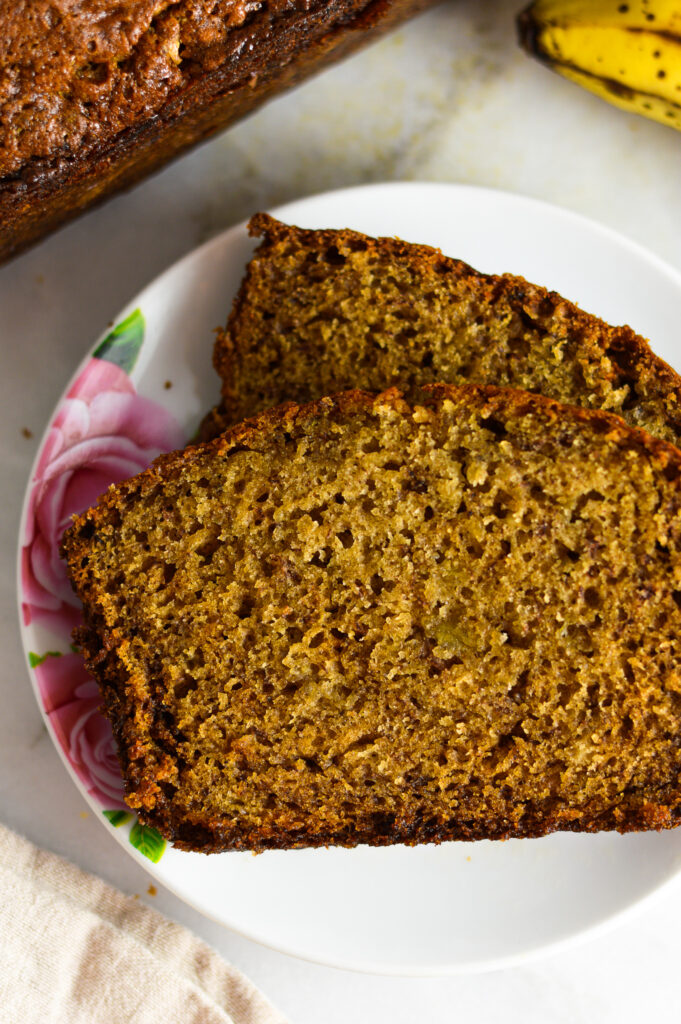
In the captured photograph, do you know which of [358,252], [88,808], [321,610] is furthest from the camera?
[88,808]

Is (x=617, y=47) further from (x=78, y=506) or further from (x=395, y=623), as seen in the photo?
(x=78, y=506)

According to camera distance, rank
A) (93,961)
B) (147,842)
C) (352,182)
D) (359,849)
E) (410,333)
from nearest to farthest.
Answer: (410,333)
(147,842)
(359,849)
(93,961)
(352,182)

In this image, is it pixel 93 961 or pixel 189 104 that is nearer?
pixel 189 104

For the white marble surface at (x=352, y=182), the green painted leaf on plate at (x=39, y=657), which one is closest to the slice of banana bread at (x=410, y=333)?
the white marble surface at (x=352, y=182)

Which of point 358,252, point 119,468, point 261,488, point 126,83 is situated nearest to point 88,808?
point 119,468

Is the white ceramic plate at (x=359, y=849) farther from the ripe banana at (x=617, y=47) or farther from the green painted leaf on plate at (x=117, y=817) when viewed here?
the ripe banana at (x=617, y=47)

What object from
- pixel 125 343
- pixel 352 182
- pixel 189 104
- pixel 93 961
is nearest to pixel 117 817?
pixel 93 961

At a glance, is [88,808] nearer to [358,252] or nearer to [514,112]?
[358,252]
